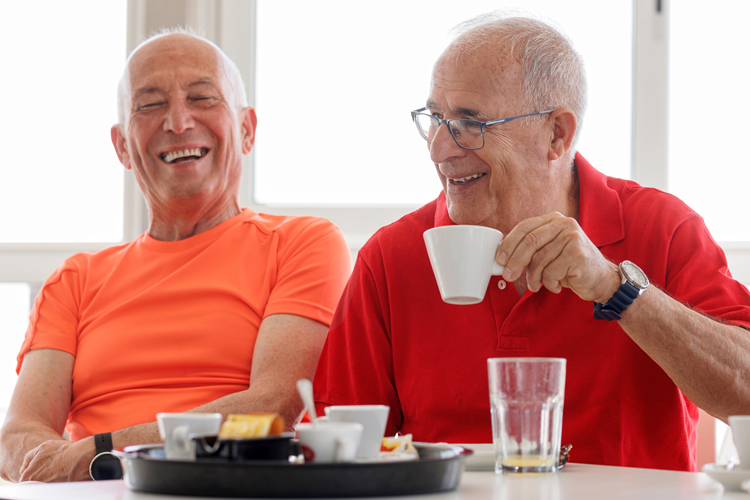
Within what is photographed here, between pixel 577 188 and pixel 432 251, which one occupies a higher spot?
pixel 577 188

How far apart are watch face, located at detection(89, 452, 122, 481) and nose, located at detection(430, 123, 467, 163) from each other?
2.72 ft

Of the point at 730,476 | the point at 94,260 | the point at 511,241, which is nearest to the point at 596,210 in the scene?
the point at 511,241

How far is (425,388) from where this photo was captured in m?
1.48

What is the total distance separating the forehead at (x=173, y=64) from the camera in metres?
2.01

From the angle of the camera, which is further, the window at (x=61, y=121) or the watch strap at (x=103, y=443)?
the window at (x=61, y=121)

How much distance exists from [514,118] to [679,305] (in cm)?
48

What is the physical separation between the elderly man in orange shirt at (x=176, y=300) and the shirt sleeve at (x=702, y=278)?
751mm

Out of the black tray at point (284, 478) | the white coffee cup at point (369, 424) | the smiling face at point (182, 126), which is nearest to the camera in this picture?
the black tray at point (284, 478)

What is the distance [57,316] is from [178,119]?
58 cm

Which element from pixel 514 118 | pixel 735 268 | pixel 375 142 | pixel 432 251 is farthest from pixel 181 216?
pixel 735 268

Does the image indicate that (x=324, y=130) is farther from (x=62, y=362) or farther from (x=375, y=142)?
(x=62, y=362)

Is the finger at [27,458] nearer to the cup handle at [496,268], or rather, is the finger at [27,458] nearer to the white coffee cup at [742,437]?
the cup handle at [496,268]

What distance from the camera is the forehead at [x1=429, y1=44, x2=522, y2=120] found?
1.48 meters

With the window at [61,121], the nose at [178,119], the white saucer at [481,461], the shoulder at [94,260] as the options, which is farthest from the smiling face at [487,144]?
the window at [61,121]
